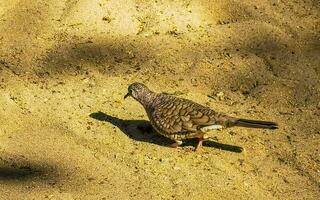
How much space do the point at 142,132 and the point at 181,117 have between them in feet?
2.26

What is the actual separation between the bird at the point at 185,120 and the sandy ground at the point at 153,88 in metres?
0.26

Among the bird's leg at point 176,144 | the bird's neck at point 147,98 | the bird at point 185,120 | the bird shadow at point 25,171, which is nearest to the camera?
the bird shadow at point 25,171

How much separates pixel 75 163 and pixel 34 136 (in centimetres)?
71

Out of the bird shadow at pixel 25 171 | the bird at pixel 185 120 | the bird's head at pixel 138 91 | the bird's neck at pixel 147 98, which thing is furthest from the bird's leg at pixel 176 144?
the bird shadow at pixel 25 171

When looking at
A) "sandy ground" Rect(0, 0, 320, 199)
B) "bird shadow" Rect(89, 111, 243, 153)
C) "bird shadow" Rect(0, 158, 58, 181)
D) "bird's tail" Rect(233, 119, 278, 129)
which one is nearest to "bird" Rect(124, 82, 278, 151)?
"bird's tail" Rect(233, 119, 278, 129)

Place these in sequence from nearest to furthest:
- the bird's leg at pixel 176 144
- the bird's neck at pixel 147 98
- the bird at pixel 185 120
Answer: the bird at pixel 185 120, the bird's leg at pixel 176 144, the bird's neck at pixel 147 98

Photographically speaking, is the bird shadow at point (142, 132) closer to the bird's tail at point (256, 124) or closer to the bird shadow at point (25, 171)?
the bird's tail at point (256, 124)

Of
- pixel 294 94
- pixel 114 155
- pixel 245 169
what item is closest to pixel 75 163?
pixel 114 155

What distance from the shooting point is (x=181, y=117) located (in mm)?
6648

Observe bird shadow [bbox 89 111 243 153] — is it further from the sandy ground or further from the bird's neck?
the bird's neck

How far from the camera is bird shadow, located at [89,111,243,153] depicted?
22.8 ft

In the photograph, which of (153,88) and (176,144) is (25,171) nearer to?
(176,144)

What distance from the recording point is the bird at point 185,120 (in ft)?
21.5

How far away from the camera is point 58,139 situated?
6.95m
